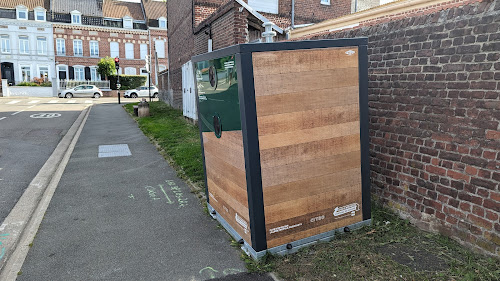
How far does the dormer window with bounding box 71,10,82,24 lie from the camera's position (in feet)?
149

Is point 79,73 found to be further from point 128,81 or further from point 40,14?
point 40,14

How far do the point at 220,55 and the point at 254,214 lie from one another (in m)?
1.65

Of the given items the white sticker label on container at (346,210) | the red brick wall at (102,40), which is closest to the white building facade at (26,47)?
the red brick wall at (102,40)

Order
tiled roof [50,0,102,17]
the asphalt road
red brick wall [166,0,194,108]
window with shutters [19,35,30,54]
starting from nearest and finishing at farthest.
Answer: the asphalt road, red brick wall [166,0,194,108], window with shutters [19,35,30,54], tiled roof [50,0,102,17]

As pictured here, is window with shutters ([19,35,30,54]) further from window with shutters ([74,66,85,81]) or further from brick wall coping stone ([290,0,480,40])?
brick wall coping stone ([290,0,480,40])

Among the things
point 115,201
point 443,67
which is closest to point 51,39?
point 115,201

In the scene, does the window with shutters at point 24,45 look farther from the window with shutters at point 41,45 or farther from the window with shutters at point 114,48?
the window with shutters at point 114,48

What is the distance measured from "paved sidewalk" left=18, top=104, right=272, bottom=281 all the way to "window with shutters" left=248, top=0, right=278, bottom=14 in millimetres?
9193

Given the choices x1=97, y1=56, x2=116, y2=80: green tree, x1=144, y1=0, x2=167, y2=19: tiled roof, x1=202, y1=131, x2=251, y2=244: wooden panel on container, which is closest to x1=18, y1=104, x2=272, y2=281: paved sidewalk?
x1=202, y1=131, x2=251, y2=244: wooden panel on container

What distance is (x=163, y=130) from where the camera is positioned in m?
12.0

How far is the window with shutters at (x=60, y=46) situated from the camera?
45.2 meters

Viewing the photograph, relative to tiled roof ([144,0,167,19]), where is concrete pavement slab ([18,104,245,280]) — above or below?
below

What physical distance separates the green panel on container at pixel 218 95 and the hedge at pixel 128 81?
43.6m

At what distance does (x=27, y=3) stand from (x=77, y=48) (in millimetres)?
7847
